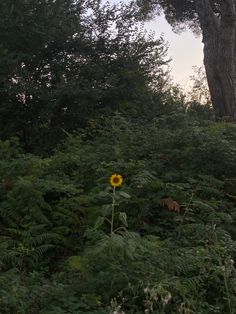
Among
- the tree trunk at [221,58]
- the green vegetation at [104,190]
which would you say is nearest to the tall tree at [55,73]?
the green vegetation at [104,190]

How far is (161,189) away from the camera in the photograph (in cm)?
659

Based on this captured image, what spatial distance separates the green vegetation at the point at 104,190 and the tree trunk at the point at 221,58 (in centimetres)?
53

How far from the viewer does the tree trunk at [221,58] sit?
499 inches

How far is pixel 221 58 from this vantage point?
12781 mm

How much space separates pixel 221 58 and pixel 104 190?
7552 mm

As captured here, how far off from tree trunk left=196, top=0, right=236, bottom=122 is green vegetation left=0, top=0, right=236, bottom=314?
530 mm

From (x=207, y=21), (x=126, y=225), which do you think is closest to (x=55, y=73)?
(x=207, y=21)

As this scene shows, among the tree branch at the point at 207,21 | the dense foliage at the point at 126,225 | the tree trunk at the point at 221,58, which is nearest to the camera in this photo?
the dense foliage at the point at 126,225

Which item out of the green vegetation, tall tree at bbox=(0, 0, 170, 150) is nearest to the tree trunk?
the green vegetation

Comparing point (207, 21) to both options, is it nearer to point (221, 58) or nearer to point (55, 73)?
point (221, 58)

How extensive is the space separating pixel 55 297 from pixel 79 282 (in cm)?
24

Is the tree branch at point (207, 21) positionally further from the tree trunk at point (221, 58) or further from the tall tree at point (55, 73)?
the tall tree at point (55, 73)

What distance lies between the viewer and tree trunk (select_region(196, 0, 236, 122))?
12.7 metres

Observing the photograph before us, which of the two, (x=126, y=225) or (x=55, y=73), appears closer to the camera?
(x=126, y=225)
